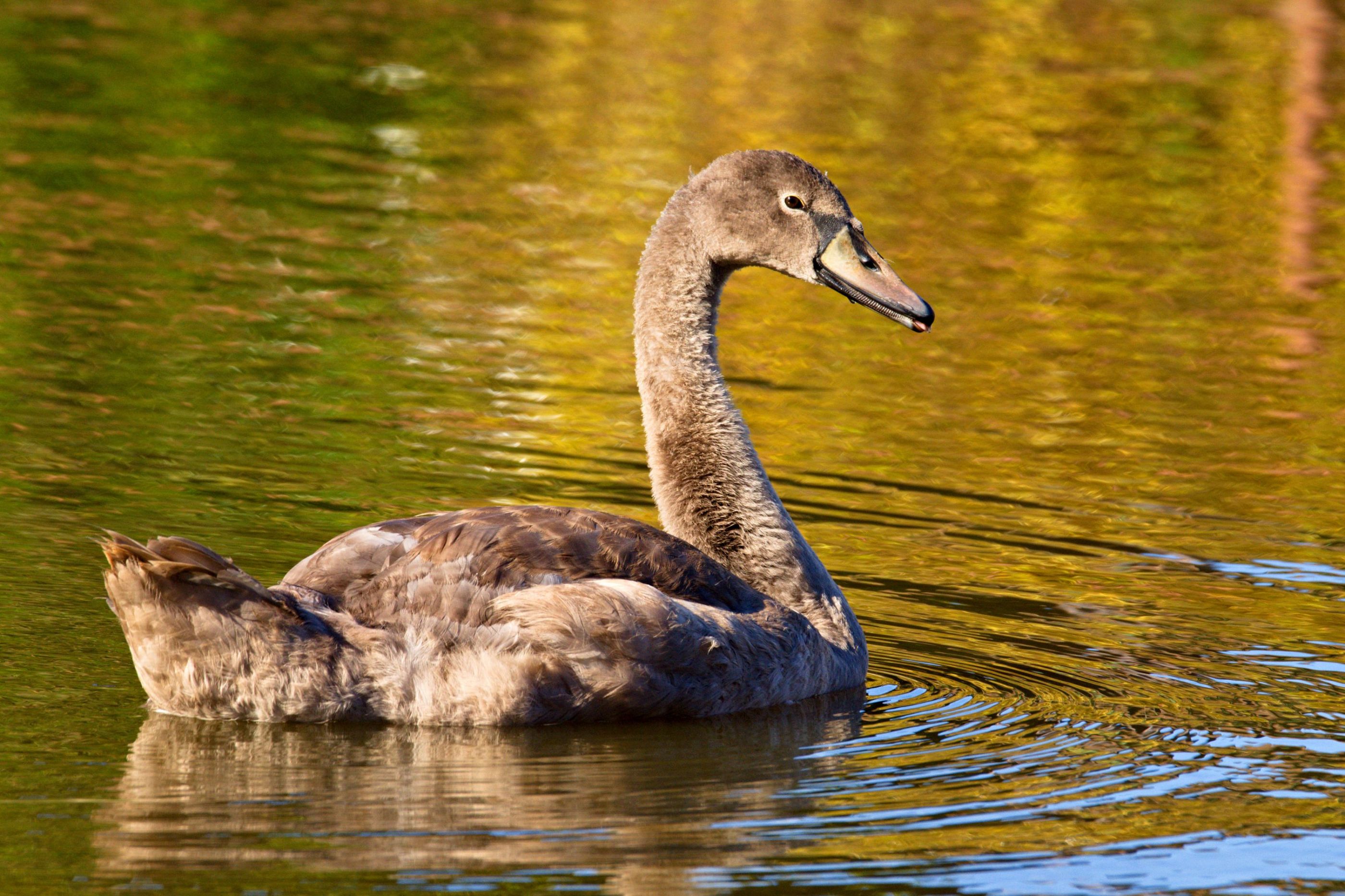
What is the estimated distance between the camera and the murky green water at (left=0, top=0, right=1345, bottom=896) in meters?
7.37

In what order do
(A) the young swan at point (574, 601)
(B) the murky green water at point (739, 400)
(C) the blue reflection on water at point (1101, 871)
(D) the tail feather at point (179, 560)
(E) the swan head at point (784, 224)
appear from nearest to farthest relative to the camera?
1. (C) the blue reflection on water at point (1101, 871)
2. (B) the murky green water at point (739, 400)
3. (D) the tail feather at point (179, 560)
4. (A) the young swan at point (574, 601)
5. (E) the swan head at point (784, 224)

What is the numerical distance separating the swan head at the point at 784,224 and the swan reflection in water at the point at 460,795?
2.28m

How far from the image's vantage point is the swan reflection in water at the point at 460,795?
6.91 meters

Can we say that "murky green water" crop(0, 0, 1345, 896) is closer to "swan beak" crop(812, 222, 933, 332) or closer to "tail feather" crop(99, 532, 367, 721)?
Result: "tail feather" crop(99, 532, 367, 721)

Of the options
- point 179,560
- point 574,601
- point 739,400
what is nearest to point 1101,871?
point 574,601

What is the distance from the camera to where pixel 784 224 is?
9.88 m

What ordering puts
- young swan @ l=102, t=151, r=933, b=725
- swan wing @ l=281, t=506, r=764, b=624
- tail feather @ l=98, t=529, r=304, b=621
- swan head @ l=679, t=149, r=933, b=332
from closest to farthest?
tail feather @ l=98, t=529, r=304, b=621 → young swan @ l=102, t=151, r=933, b=725 → swan wing @ l=281, t=506, r=764, b=624 → swan head @ l=679, t=149, r=933, b=332

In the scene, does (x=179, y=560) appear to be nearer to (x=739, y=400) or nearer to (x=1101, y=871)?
(x=1101, y=871)

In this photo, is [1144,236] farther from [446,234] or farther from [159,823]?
[159,823]

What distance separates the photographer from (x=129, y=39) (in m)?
29.7

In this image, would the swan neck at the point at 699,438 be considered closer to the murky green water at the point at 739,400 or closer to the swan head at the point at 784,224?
the swan head at the point at 784,224

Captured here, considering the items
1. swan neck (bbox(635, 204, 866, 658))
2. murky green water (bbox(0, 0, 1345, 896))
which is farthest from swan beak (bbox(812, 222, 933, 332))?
murky green water (bbox(0, 0, 1345, 896))

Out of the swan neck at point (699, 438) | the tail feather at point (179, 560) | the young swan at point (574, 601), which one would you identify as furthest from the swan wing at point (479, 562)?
the swan neck at point (699, 438)

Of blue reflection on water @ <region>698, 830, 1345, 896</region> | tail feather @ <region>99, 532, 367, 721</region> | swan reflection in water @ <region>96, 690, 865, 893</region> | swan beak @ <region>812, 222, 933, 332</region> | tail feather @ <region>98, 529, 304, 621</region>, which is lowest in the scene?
blue reflection on water @ <region>698, 830, 1345, 896</region>
